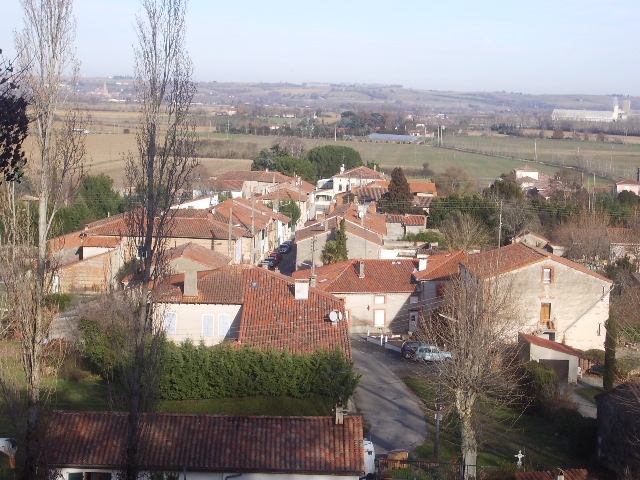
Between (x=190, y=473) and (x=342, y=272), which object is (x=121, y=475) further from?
(x=342, y=272)

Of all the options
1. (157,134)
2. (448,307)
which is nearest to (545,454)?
(448,307)

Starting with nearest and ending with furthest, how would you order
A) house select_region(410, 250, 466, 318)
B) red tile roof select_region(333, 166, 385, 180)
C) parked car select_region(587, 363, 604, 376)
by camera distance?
parked car select_region(587, 363, 604, 376)
house select_region(410, 250, 466, 318)
red tile roof select_region(333, 166, 385, 180)

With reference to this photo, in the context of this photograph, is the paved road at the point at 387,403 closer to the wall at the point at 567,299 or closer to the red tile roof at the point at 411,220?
the wall at the point at 567,299

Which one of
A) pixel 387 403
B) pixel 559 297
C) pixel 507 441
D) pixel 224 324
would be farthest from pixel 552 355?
pixel 224 324

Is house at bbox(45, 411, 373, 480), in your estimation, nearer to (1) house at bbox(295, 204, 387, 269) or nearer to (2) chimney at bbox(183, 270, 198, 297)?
(2) chimney at bbox(183, 270, 198, 297)

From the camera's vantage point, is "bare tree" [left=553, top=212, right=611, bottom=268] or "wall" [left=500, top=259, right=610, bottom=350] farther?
"bare tree" [left=553, top=212, right=611, bottom=268]

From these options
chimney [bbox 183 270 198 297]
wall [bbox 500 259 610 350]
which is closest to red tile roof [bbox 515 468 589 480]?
chimney [bbox 183 270 198 297]
